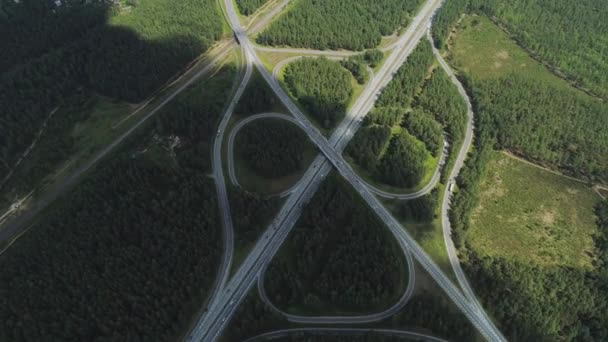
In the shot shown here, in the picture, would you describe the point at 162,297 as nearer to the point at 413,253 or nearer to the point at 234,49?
the point at 413,253

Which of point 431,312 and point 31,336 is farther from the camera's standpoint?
point 431,312

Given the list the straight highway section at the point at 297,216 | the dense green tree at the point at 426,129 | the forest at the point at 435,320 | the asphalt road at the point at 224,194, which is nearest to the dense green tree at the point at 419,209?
the straight highway section at the point at 297,216

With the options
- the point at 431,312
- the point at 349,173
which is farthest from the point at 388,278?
the point at 349,173

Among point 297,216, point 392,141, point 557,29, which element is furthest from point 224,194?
point 557,29

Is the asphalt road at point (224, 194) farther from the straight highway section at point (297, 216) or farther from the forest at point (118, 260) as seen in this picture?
the straight highway section at point (297, 216)

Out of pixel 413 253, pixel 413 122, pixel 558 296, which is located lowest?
pixel 558 296

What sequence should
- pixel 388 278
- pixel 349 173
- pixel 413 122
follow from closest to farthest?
1. pixel 388 278
2. pixel 349 173
3. pixel 413 122

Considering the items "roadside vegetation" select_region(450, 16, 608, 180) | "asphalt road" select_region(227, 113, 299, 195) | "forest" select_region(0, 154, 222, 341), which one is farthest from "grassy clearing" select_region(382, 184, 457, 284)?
"forest" select_region(0, 154, 222, 341)
